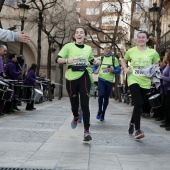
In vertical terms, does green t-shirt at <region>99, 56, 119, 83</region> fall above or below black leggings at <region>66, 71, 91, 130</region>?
above

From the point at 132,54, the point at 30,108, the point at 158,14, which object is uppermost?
the point at 158,14

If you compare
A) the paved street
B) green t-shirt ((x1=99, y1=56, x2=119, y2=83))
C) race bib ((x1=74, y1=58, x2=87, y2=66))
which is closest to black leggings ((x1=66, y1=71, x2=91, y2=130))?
race bib ((x1=74, y1=58, x2=87, y2=66))

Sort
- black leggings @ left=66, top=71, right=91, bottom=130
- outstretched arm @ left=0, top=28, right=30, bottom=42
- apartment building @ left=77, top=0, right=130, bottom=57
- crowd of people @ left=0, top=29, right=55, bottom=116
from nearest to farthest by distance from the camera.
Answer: outstretched arm @ left=0, top=28, right=30, bottom=42 < black leggings @ left=66, top=71, right=91, bottom=130 < crowd of people @ left=0, top=29, right=55, bottom=116 < apartment building @ left=77, top=0, right=130, bottom=57

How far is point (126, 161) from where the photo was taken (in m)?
5.00

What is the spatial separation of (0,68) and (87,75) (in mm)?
4815

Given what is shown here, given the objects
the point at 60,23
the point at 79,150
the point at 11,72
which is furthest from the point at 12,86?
the point at 60,23

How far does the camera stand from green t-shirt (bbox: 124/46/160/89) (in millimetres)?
7102

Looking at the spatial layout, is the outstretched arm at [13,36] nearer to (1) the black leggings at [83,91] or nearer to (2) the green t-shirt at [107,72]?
(1) the black leggings at [83,91]

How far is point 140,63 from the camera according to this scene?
23.5 feet

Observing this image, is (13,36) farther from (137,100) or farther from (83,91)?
(137,100)

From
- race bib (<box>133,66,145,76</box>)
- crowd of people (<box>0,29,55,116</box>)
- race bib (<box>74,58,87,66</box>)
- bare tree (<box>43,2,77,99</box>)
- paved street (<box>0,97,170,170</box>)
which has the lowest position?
paved street (<box>0,97,170,170</box>)

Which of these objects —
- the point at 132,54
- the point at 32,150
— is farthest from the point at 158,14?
the point at 32,150

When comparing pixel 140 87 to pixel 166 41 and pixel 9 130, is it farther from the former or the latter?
pixel 166 41

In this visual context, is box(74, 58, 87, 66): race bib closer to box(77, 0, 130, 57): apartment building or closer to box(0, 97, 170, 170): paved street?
box(0, 97, 170, 170): paved street
